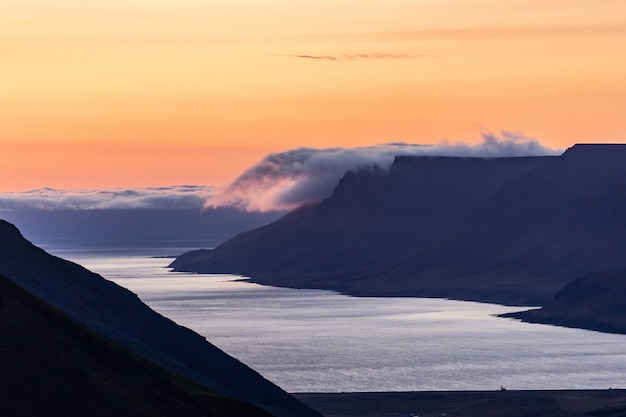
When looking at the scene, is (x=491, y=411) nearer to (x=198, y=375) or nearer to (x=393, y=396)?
(x=393, y=396)

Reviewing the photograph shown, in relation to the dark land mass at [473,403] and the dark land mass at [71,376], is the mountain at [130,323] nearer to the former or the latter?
the dark land mass at [473,403]

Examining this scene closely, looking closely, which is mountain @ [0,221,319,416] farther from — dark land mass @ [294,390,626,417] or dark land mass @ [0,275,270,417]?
dark land mass @ [0,275,270,417]

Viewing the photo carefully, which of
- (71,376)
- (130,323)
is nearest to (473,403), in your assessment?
(130,323)

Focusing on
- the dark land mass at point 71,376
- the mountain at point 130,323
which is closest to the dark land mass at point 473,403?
the mountain at point 130,323

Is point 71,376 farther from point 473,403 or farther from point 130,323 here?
point 473,403

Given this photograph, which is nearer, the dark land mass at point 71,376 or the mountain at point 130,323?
the dark land mass at point 71,376

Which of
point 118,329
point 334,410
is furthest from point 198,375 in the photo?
point 334,410

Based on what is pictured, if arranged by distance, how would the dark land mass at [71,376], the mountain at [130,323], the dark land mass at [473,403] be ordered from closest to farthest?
1. the dark land mass at [71,376]
2. the mountain at [130,323]
3. the dark land mass at [473,403]
